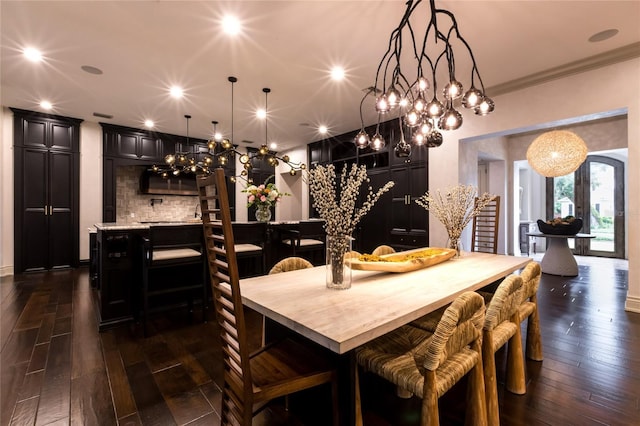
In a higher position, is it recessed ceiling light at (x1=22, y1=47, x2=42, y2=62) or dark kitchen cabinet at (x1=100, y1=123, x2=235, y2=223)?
recessed ceiling light at (x1=22, y1=47, x2=42, y2=62)

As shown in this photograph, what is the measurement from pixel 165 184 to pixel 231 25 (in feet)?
15.5

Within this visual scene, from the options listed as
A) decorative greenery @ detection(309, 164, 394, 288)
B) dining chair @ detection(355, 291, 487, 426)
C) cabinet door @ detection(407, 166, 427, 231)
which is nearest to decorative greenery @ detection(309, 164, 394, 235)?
decorative greenery @ detection(309, 164, 394, 288)

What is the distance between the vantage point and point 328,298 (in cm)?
132

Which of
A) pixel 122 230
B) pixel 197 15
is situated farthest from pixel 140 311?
pixel 197 15

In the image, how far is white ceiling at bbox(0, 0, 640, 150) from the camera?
8.17 ft

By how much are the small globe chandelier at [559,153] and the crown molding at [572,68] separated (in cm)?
99

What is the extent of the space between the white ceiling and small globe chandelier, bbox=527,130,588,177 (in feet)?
3.91

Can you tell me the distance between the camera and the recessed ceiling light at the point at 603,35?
2.80 meters

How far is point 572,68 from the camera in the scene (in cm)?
344

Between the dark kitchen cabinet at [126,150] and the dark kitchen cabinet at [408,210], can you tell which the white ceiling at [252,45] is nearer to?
the dark kitchen cabinet at [126,150]

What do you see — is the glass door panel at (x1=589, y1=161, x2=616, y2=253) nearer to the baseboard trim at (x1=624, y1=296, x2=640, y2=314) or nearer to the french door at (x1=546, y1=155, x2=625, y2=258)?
the french door at (x1=546, y1=155, x2=625, y2=258)

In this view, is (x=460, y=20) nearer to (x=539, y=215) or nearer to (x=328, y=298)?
(x=328, y=298)

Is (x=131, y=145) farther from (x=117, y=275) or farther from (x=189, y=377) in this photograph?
(x=189, y=377)

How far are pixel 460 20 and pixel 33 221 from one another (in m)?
7.03
